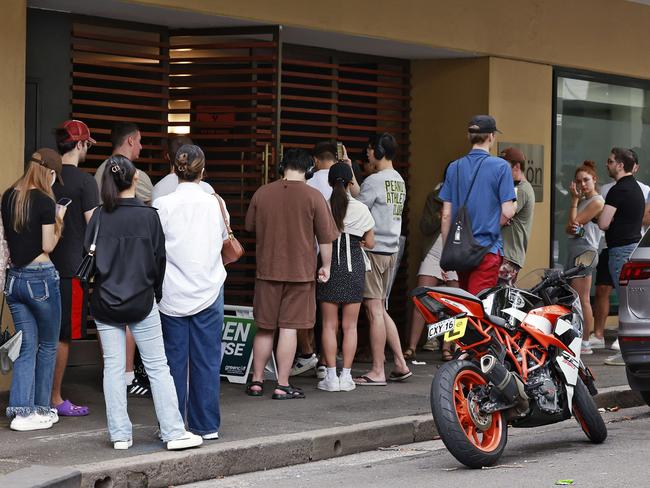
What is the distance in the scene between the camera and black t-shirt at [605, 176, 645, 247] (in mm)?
12344

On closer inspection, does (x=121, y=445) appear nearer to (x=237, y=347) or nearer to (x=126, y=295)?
(x=126, y=295)

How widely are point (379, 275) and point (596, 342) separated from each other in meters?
3.75

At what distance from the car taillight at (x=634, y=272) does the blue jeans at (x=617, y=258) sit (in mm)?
2997

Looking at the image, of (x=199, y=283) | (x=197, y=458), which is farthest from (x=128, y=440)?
(x=199, y=283)

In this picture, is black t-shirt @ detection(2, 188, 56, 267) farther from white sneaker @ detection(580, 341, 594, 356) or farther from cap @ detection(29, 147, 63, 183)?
white sneaker @ detection(580, 341, 594, 356)

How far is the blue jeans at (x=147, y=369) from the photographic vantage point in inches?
303

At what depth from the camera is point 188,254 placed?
7965mm

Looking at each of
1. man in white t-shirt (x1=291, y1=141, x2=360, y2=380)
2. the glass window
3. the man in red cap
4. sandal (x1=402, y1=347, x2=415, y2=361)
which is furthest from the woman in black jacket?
the glass window

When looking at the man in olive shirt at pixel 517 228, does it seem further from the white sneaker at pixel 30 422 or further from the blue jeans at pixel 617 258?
the white sneaker at pixel 30 422

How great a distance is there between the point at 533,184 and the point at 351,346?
4.54 meters

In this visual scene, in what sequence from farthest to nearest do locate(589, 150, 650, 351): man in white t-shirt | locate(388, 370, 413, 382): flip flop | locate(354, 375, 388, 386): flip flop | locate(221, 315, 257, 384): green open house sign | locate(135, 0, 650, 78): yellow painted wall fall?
1. locate(589, 150, 650, 351): man in white t-shirt
2. locate(135, 0, 650, 78): yellow painted wall
3. locate(388, 370, 413, 382): flip flop
4. locate(354, 375, 388, 386): flip flop
5. locate(221, 315, 257, 384): green open house sign

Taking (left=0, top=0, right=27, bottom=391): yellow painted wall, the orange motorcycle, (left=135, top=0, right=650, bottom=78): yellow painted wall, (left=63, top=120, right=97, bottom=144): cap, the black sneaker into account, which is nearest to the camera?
the orange motorcycle

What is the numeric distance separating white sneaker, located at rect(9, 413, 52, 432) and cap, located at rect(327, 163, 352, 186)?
10.1ft

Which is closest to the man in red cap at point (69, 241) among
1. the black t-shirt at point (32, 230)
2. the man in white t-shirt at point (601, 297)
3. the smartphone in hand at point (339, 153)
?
the black t-shirt at point (32, 230)
